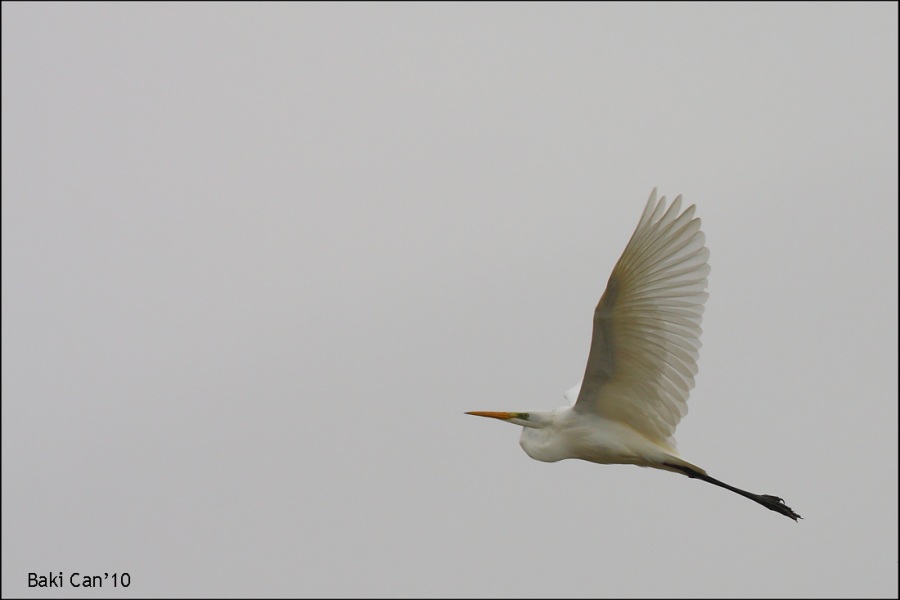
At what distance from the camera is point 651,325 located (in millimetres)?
8070

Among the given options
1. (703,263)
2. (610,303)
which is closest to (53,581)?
(610,303)

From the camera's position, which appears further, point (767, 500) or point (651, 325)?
point (767, 500)

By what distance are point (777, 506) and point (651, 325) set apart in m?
2.29

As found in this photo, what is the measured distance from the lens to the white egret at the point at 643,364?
25.7 ft

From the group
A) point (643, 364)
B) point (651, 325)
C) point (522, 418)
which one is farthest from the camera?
point (522, 418)

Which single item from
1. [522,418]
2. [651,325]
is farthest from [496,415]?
[651,325]

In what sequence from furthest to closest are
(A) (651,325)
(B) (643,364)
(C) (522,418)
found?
(C) (522,418), (B) (643,364), (A) (651,325)

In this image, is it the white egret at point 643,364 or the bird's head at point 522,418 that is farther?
the bird's head at point 522,418

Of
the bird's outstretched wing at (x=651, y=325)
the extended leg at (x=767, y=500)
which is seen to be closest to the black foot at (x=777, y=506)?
the extended leg at (x=767, y=500)

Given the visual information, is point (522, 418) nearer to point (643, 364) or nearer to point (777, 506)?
point (643, 364)

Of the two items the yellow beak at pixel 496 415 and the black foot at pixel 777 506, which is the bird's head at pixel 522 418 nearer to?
the yellow beak at pixel 496 415

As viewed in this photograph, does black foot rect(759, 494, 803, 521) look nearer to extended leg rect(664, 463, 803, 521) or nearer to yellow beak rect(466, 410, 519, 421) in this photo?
extended leg rect(664, 463, 803, 521)

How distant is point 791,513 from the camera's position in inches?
366

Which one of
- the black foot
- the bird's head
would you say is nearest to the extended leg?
the black foot
